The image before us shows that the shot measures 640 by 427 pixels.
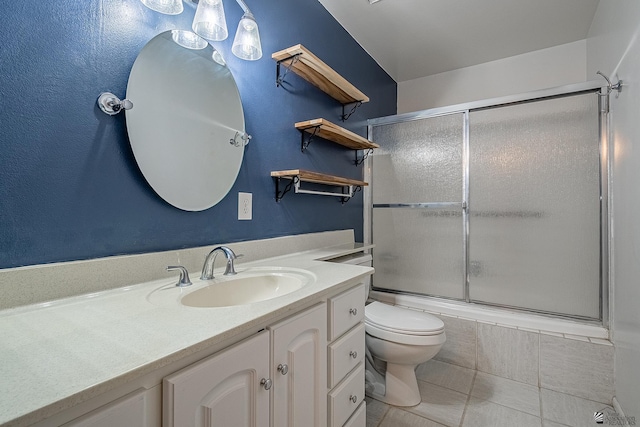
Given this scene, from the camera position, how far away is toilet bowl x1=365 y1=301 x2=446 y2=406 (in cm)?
146

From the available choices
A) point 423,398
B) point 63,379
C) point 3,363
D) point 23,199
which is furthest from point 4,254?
point 423,398

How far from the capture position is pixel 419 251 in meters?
2.27

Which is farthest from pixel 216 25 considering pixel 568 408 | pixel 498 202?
pixel 568 408

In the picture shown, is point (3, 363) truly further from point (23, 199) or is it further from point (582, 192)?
point (582, 192)

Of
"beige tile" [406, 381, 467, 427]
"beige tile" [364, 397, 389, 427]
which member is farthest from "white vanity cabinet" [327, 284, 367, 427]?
"beige tile" [406, 381, 467, 427]

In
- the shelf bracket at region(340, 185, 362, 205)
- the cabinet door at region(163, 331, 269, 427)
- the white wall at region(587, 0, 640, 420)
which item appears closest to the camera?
the cabinet door at region(163, 331, 269, 427)

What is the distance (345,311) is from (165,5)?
120 cm

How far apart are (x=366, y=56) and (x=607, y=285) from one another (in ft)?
7.34

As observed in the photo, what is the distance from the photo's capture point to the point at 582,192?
5.68 ft

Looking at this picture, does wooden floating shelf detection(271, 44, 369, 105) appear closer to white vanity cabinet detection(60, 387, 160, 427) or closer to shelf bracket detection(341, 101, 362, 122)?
shelf bracket detection(341, 101, 362, 122)

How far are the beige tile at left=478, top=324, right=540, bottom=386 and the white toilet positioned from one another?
541 mm

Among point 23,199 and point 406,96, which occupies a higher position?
point 406,96

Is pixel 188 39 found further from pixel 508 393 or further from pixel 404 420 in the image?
pixel 508 393

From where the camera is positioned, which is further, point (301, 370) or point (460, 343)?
point (460, 343)
